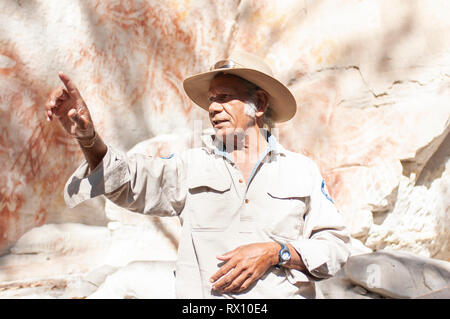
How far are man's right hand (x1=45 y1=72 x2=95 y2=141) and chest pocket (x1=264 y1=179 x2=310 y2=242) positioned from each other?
0.67 m

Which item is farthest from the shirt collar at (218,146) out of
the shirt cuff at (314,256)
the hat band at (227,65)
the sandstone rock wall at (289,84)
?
the sandstone rock wall at (289,84)

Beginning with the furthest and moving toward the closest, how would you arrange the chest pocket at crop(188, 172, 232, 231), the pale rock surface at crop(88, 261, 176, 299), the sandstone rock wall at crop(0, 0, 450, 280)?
the sandstone rock wall at crop(0, 0, 450, 280), the pale rock surface at crop(88, 261, 176, 299), the chest pocket at crop(188, 172, 232, 231)

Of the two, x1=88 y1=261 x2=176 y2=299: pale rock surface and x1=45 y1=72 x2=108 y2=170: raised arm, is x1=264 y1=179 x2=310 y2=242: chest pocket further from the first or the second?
x1=88 y1=261 x2=176 y2=299: pale rock surface

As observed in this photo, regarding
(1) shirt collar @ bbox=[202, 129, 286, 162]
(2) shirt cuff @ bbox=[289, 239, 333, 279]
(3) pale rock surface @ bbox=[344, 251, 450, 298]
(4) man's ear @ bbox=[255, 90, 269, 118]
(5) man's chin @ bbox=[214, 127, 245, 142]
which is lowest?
(3) pale rock surface @ bbox=[344, 251, 450, 298]

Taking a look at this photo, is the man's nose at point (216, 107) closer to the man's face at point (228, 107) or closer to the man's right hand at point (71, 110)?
the man's face at point (228, 107)

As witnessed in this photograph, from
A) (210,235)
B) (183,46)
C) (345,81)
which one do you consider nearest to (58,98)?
(210,235)

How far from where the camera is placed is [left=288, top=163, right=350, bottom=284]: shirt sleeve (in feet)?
4.66

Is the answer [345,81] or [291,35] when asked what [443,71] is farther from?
[291,35]

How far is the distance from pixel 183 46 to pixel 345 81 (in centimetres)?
137

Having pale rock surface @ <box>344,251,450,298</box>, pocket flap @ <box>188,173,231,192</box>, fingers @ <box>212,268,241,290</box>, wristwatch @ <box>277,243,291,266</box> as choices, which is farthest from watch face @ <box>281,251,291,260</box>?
pale rock surface @ <box>344,251,450,298</box>

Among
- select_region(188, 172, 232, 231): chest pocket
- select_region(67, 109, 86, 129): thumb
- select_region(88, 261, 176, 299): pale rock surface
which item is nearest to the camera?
select_region(67, 109, 86, 129): thumb

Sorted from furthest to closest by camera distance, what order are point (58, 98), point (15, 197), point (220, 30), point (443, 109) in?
point (220, 30)
point (443, 109)
point (15, 197)
point (58, 98)

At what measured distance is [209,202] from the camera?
5.00ft

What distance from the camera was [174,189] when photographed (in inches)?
62.1
